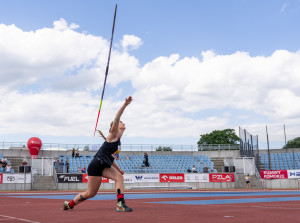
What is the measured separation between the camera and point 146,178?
33.3 metres

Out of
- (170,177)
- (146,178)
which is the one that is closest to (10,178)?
(146,178)

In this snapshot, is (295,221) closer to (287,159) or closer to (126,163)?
(126,163)

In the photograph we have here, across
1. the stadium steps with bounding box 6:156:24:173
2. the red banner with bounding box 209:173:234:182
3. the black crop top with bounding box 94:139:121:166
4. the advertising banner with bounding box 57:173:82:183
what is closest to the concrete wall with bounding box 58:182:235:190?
the advertising banner with bounding box 57:173:82:183

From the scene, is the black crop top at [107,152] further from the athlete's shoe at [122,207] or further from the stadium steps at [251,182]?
the stadium steps at [251,182]

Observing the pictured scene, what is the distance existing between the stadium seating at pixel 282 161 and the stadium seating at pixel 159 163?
6.86 m

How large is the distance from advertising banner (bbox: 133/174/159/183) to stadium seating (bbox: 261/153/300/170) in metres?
15.2

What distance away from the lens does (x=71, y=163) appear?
36.9 metres

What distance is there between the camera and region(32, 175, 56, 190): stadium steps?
100ft

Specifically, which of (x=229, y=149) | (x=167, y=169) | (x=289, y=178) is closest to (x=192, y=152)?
(x=229, y=149)

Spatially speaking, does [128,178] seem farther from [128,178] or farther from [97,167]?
[97,167]

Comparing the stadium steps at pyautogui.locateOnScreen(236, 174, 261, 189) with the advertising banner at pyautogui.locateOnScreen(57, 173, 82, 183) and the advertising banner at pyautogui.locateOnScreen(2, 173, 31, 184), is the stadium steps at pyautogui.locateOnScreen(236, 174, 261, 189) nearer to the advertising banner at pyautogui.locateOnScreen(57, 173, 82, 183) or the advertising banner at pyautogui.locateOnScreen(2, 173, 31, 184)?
the advertising banner at pyautogui.locateOnScreen(57, 173, 82, 183)

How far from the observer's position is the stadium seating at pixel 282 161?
137ft

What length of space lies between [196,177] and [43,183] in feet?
44.3

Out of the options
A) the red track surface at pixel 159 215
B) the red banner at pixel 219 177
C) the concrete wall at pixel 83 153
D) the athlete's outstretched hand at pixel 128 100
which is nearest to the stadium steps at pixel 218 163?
the concrete wall at pixel 83 153
